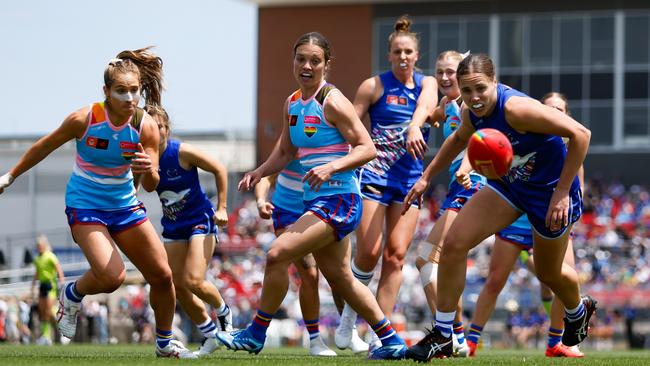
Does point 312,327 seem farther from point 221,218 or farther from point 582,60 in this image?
point 582,60

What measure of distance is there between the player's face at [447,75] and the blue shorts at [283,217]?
67.2 inches

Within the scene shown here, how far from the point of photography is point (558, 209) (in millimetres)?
7148

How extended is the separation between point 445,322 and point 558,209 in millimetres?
1053

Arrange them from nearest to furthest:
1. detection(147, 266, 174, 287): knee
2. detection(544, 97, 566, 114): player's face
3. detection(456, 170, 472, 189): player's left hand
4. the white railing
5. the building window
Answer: detection(147, 266, 174, 287): knee
detection(456, 170, 472, 189): player's left hand
detection(544, 97, 566, 114): player's face
the white railing
the building window

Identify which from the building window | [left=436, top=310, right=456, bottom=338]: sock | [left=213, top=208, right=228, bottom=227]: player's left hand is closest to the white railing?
[left=213, top=208, right=228, bottom=227]: player's left hand

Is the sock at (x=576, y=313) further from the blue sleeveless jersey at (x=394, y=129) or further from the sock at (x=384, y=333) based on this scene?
the blue sleeveless jersey at (x=394, y=129)

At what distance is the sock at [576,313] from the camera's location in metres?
8.10

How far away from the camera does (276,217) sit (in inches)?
384

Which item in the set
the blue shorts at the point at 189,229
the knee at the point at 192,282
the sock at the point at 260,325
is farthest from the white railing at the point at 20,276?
the sock at the point at 260,325

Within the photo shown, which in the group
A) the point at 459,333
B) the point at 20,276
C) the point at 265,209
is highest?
the point at 265,209

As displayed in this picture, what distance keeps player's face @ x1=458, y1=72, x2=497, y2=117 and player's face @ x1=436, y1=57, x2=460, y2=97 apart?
100 inches

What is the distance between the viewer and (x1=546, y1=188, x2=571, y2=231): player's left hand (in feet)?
23.5

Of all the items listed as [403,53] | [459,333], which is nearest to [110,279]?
[459,333]

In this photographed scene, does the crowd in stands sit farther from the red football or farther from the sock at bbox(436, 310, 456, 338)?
the red football
